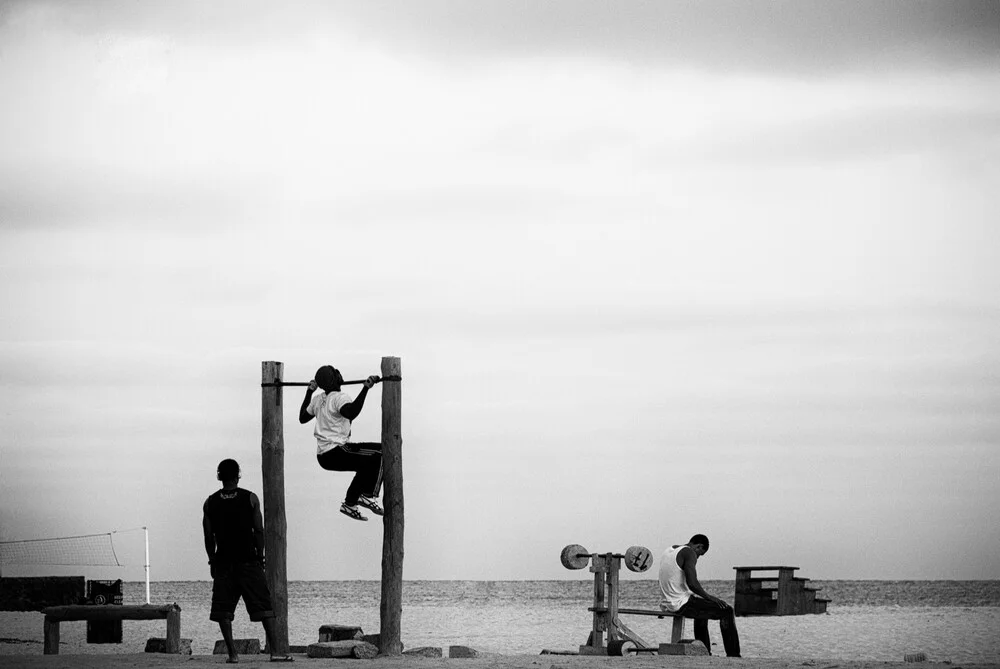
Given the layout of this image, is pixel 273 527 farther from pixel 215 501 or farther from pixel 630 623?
pixel 630 623

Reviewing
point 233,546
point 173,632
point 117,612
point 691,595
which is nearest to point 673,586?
point 691,595

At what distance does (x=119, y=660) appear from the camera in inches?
512

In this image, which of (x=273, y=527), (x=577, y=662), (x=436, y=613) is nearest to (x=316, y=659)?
(x=273, y=527)

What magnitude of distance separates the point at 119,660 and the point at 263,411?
2.89m

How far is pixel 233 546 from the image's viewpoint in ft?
39.7

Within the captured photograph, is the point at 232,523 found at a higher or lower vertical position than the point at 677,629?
higher

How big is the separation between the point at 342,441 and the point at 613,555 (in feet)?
11.1

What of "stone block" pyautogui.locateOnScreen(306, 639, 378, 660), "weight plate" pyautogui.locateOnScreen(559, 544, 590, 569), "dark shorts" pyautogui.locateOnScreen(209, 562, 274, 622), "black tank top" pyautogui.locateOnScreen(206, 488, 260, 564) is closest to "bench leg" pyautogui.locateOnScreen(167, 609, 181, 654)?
"stone block" pyautogui.locateOnScreen(306, 639, 378, 660)

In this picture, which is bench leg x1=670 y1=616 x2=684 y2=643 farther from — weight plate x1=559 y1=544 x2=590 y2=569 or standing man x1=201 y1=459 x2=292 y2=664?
standing man x1=201 y1=459 x2=292 y2=664

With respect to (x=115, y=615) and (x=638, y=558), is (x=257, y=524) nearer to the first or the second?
(x=115, y=615)

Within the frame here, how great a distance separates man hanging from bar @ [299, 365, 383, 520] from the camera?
13641 mm

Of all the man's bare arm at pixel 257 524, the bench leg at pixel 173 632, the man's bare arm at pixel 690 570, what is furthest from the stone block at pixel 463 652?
the man's bare arm at pixel 257 524

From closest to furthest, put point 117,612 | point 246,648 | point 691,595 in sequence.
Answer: point 117,612 → point 246,648 → point 691,595

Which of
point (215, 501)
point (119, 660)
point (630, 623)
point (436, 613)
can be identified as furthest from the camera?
point (436, 613)
